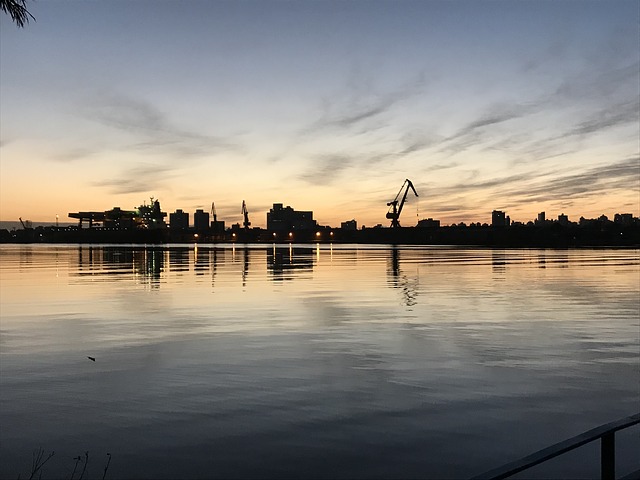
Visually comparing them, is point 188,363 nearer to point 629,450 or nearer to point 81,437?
point 81,437

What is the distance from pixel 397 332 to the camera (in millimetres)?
26625

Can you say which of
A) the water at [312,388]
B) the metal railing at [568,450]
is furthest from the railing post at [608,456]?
the water at [312,388]

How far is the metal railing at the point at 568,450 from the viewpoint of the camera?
5.40 metres

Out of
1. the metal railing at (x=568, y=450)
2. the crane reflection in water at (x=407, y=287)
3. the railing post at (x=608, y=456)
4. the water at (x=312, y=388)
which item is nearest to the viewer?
the metal railing at (x=568, y=450)

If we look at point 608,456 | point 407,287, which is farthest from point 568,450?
point 407,287

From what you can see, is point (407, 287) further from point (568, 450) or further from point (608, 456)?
point (568, 450)

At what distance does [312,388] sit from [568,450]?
1093cm

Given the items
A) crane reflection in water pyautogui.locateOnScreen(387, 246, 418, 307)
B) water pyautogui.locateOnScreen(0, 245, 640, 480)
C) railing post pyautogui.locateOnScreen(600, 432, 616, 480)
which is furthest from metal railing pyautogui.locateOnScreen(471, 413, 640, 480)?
crane reflection in water pyautogui.locateOnScreen(387, 246, 418, 307)

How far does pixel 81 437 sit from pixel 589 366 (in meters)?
15.2

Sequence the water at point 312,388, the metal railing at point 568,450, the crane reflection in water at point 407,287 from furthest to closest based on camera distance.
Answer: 1. the crane reflection in water at point 407,287
2. the water at point 312,388
3. the metal railing at point 568,450

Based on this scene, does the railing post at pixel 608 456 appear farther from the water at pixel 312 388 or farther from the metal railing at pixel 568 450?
the water at pixel 312 388

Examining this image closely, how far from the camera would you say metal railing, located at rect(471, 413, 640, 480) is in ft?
17.7

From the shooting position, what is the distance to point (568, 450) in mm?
6445

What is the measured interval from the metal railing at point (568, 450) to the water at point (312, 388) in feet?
13.4
